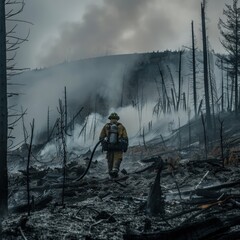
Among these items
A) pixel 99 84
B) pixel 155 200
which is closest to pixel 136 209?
pixel 155 200

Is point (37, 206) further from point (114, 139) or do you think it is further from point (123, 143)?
point (123, 143)

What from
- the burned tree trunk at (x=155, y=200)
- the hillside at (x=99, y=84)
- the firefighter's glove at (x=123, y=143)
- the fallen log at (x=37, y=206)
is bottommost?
the fallen log at (x=37, y=206)

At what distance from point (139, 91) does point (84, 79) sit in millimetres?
10478

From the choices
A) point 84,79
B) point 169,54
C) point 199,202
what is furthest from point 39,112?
point 199,202

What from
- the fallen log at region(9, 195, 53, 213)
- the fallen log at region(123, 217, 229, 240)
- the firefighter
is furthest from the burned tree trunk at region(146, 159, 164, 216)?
the firefighter

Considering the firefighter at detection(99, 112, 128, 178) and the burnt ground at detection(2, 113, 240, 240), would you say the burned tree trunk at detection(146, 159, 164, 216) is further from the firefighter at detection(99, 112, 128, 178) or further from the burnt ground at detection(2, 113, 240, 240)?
the firefighter at detection(99, 112, 128, 178)

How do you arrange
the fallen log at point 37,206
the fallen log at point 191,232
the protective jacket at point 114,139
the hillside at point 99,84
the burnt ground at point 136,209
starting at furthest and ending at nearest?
1. the hillside at point 99,84
2. the protective jacket at point 114,139
3. the fallen log at point 37,206
4. the burnt ground at point 136,209
5. the fallen log at point 191,232

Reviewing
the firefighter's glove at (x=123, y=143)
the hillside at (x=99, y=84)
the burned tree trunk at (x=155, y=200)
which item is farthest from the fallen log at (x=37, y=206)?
the hillside at (x=99, y=84)

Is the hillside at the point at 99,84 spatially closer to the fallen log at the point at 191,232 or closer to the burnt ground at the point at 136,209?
the burnt ground at the point at 136,209

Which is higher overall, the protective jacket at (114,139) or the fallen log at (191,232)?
the protective jacket at (114,139)

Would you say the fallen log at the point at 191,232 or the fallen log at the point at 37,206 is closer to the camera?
the fallen log at the point at 191,232

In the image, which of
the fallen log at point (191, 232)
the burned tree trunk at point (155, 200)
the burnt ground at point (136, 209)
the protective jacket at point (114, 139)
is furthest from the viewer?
the protective jacket at point (114, 139)

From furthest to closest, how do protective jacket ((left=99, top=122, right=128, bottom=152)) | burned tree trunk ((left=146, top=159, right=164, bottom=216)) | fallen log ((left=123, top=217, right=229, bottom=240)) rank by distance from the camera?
protective jacket ((left=99, top=122, right=128, bottom=152)) → burned tree trunk ((left=146, top=159, right=164, bottom=216)) → fallen log ((left=123, top=217, right=229, bottom=240))

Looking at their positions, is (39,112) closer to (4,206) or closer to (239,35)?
(239,35)
